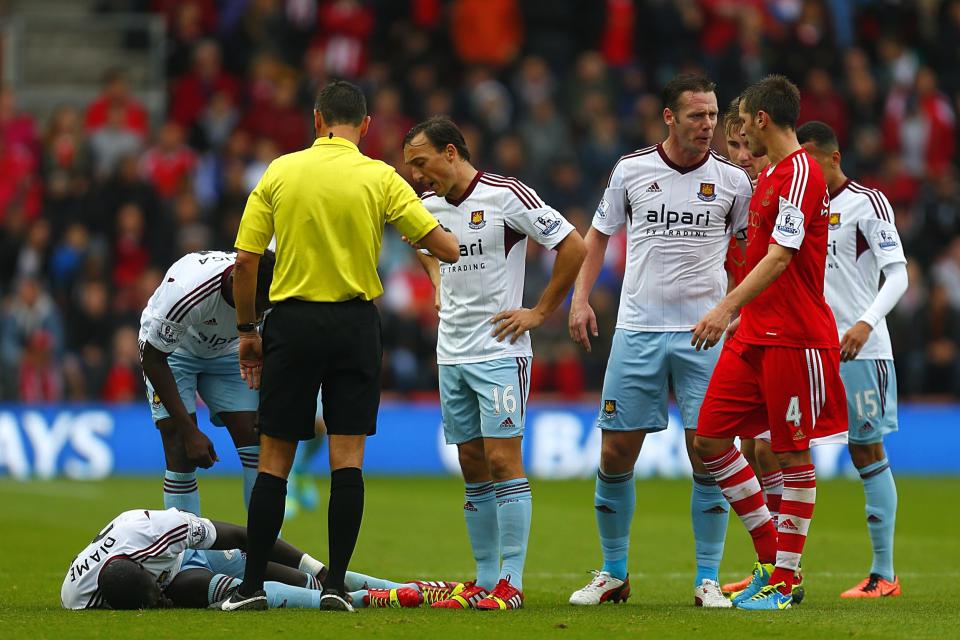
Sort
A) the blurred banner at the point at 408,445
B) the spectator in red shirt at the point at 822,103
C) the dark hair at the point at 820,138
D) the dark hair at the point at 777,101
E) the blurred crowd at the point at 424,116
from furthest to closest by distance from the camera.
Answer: the spectator in red shirt at the point at 822,103, the blurred crowd at the point at 424,116, the blurred banner at the point at 408,445, the dark hair at the point at 820,138, the dark hair at the point at 777,101

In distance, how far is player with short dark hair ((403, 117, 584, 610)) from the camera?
849 centimetres

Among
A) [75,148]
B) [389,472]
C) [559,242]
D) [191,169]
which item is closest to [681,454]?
[389,472]

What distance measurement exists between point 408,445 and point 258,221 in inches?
480

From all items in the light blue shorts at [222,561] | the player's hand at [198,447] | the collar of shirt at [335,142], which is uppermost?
the collar of shirt at [335,142]

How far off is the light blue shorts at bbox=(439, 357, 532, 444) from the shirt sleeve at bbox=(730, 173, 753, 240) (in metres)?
1.48

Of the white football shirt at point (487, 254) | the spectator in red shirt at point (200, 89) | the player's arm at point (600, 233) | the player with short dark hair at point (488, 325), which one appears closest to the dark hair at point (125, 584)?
the player with short dark hair at point (488, 325)

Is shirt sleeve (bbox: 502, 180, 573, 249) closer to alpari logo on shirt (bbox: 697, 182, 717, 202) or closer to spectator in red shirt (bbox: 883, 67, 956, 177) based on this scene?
alpari logo on shirt (bbox: 697, 182, 717, 202)

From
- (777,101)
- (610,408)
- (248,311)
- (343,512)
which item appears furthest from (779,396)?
(248,311)

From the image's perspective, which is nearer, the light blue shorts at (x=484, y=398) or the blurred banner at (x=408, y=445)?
the light blue shorts at (x=484, y=398)

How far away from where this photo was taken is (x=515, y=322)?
8516mm

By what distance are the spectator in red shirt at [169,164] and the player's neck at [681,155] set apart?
13.7 m

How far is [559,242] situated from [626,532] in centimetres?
180

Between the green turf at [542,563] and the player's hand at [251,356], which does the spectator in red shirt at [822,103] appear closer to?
the green turf at [542,563]

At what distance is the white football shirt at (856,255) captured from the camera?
9828 millimetres
